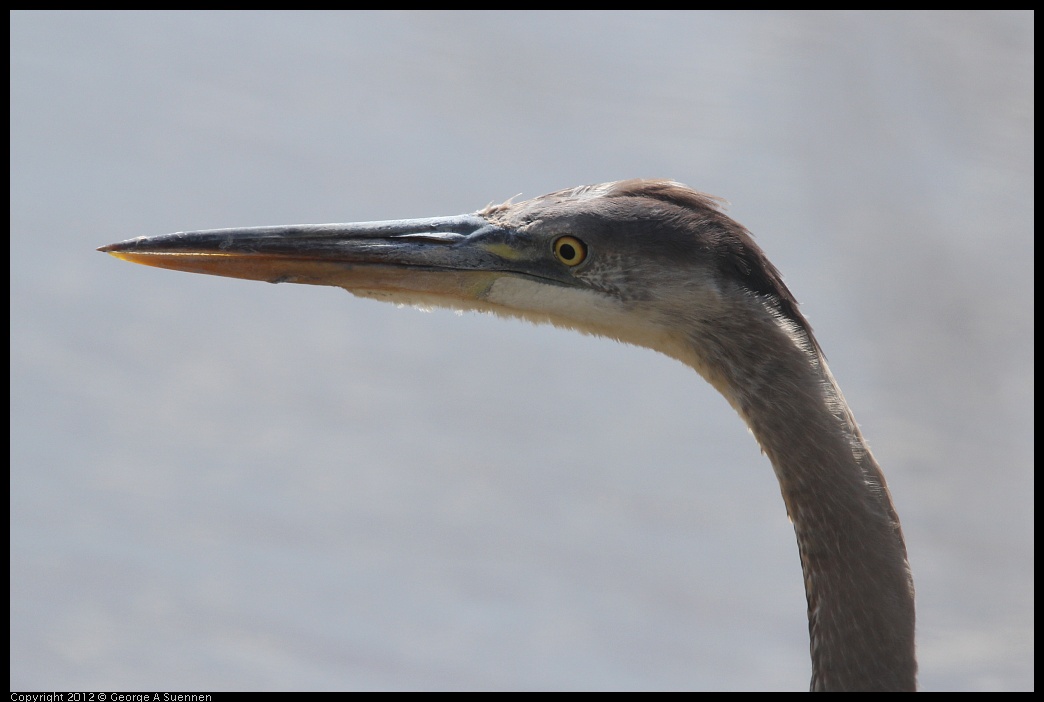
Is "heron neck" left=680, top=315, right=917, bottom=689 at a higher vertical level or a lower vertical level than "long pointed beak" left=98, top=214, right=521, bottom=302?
lower

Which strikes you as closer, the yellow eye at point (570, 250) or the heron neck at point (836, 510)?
the heron neck at point (836, 510)

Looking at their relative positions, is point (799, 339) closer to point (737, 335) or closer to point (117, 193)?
point (737, 335)

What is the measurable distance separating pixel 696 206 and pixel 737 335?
0.89ft

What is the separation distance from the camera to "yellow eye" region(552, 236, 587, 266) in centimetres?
244

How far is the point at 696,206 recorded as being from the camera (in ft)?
7.84

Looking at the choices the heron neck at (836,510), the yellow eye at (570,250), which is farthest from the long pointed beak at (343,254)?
the heron neck at (836,510)

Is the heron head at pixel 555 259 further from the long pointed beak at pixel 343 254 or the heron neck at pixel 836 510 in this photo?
the heron neck at pixel 836 510

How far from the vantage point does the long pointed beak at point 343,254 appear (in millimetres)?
2539

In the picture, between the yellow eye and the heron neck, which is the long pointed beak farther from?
the heron neck

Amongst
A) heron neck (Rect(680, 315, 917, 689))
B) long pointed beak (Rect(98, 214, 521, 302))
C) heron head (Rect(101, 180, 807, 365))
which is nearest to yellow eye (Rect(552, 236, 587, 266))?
heron head (Rect(101, 180, 807, 365))

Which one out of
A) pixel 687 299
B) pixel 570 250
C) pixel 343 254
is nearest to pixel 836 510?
pixel 687 299

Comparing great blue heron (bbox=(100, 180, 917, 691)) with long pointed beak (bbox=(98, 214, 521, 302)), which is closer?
great blue heron (bbox=(100, 180, 917, 691))
